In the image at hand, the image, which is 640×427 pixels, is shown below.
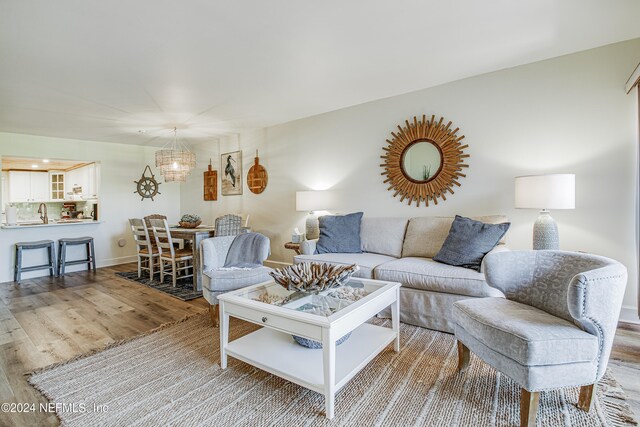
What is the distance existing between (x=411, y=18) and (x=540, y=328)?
2.01m

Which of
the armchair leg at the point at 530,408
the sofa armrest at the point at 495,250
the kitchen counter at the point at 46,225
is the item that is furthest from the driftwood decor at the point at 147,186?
the armchair leg at the point at 530,408

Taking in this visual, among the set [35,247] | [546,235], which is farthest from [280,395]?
[35,247]

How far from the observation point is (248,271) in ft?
9.03

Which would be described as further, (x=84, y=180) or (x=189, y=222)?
(x=84, y=180)

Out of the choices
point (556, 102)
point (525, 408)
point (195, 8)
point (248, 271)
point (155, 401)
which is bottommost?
point (155, 401)

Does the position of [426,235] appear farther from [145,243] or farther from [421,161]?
[145,243]

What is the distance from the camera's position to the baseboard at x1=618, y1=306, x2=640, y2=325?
2533 millimetres

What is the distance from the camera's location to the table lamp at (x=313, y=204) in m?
4.05

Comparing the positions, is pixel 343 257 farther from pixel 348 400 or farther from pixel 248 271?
pixel 348 400

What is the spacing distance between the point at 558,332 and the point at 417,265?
133 centimetres

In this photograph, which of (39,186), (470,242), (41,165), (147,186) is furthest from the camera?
(39,186)

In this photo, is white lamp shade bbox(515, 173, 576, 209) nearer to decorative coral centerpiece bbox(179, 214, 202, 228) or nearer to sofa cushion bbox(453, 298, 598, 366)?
sofa cushion bbox(453, 298, 598, 366)

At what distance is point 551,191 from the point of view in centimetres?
238


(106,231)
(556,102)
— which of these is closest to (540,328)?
(556,102)
